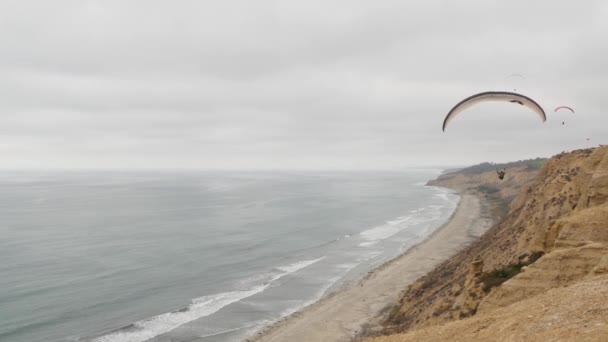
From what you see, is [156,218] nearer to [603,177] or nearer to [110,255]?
[110,255]

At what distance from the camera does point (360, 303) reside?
38.0m

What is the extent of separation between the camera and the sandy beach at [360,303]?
3183cm

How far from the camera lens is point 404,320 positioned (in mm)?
30906

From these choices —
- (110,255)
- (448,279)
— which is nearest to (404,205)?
(110,255)

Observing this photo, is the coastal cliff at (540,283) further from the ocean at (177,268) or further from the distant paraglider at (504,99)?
the ocean at (177,268)

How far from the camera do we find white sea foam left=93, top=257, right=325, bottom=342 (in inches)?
1280

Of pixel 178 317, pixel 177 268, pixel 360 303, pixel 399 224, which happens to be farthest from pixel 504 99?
pixel 399 224

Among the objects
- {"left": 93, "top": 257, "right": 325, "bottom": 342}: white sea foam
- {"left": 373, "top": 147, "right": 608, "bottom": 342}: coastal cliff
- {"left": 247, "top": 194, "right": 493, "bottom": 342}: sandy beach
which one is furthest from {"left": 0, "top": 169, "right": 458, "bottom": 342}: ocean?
{"left": 373, "top": 147, "right": 608, "bottom": 342}: coastal cliff

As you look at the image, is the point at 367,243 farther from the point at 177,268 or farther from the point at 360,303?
the point at 360,303

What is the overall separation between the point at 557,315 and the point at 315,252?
173 feet

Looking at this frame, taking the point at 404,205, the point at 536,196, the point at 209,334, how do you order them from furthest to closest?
the point at 404,205 < the point at 536,196 < the point at 209,334

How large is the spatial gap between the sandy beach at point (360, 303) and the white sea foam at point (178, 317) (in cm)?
735

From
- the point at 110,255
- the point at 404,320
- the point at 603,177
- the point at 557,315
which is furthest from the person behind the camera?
the point at 110,255

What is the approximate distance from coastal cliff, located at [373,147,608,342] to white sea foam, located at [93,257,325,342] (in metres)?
16.0
